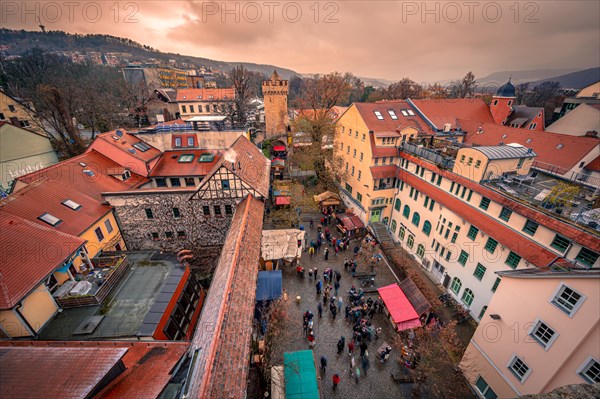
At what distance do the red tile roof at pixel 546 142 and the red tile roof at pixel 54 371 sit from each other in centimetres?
3748

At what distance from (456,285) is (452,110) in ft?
87.8

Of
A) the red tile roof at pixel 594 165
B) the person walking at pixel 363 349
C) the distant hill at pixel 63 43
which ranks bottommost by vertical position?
the person walking at pixel 363 349

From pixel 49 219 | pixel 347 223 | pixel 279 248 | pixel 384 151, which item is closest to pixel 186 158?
pixel 49 219

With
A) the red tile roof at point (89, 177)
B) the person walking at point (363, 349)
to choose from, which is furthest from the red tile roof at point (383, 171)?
the red tile roof at point (89, 177)

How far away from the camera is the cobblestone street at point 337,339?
47.5 feet

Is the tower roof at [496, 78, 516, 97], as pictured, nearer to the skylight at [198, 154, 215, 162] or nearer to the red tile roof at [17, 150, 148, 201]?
the skylight at [198, 154, 215, 162]

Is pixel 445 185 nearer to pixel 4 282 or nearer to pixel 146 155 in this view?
pixel 4 282

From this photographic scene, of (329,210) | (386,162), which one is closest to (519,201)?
(386,162)

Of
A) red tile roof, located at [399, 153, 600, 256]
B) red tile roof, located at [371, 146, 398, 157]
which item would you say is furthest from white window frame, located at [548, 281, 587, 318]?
red tile roof, located at [371, 146, 398, 157]

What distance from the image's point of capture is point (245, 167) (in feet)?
73.8

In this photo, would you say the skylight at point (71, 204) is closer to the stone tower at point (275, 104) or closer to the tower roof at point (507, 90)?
the stone tower at point (275, 104)

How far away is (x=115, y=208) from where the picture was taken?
21.6 meters

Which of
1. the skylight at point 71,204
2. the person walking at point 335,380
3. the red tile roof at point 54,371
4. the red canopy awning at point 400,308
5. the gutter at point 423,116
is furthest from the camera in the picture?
the gutter at point 423,116

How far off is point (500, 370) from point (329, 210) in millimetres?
23252
